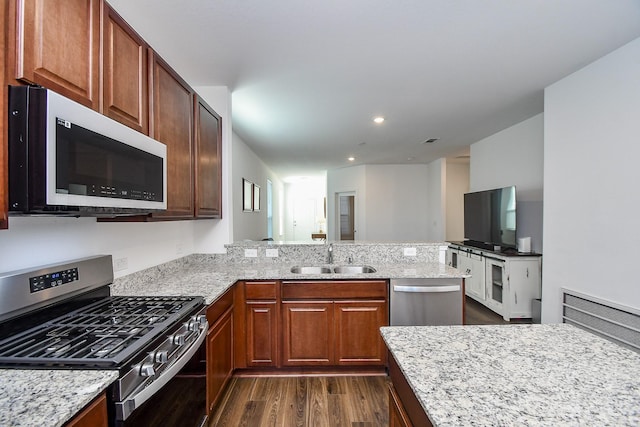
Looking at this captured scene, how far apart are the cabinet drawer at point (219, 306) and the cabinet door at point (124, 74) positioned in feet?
3.65

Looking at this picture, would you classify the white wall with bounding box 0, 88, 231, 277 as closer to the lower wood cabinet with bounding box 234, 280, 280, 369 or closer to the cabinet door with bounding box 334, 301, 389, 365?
the lower wood cabinet with bounding box 234, 280, 280, 369

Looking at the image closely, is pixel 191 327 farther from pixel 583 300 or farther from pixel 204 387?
pixel 583 300

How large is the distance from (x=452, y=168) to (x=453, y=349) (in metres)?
6.70

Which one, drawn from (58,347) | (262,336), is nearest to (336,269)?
(262,336)

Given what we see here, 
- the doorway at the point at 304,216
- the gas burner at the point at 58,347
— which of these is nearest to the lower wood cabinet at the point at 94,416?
the gas burner at the point at 58,347

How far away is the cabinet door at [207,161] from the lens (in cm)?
229

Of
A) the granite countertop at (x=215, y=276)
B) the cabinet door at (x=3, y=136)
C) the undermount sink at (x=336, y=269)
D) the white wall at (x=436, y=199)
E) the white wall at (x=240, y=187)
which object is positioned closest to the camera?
the cabinet door at (x=3, y=136)

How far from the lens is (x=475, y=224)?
4645 millimetres

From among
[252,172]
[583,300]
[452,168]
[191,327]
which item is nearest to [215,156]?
[191,327]

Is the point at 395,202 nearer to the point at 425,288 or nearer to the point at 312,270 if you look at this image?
the point at 312,270

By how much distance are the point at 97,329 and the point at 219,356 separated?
935mm

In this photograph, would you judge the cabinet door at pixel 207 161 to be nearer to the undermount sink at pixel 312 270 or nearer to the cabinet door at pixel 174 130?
the cabinet door at pixel 174 130

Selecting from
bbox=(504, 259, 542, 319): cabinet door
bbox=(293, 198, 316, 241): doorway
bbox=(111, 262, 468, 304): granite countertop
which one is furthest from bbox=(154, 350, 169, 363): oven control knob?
bbox=(293, 198, 316, 241): doorway

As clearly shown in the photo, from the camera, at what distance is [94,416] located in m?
0.86
